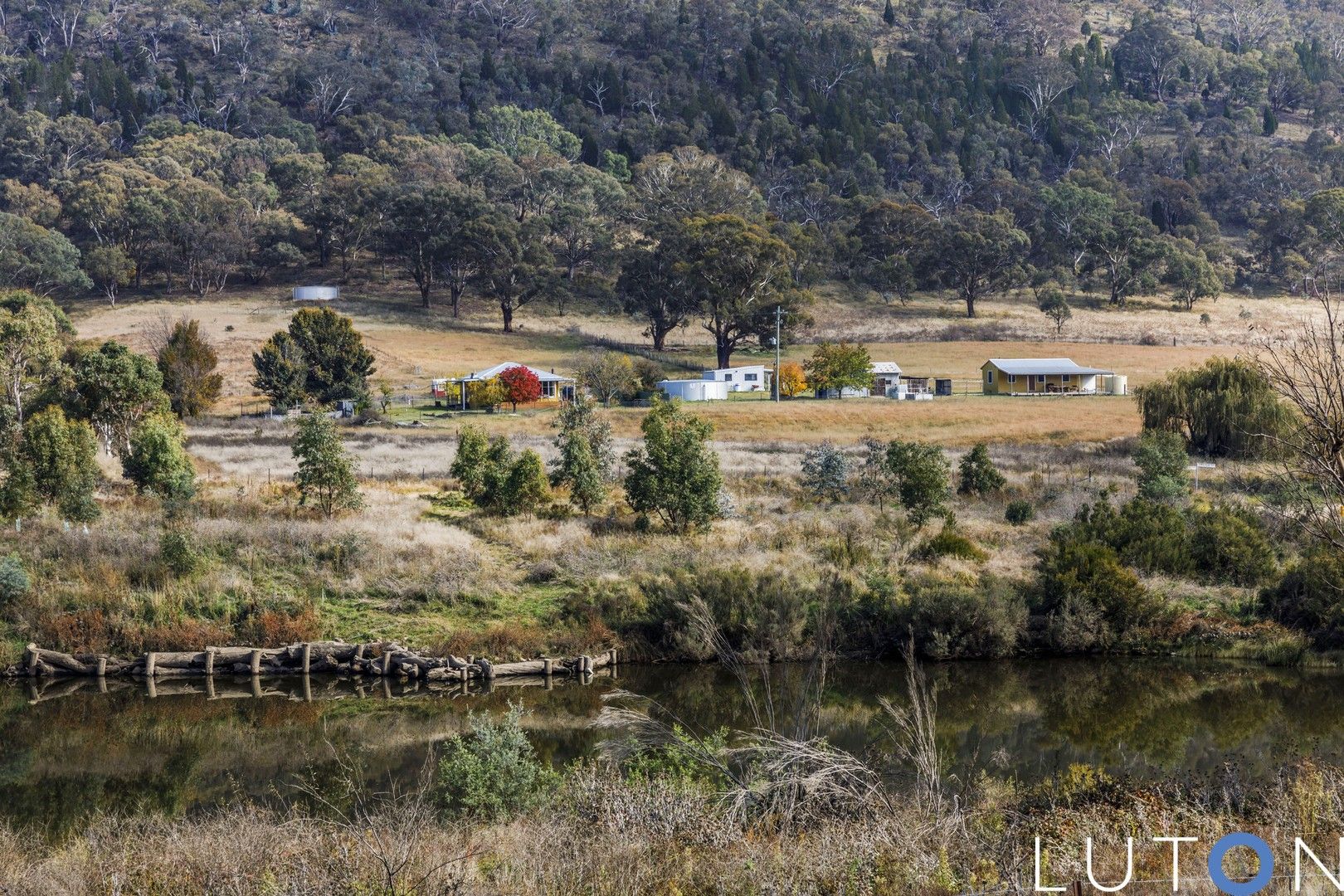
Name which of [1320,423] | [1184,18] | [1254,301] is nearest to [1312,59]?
[1184,18]

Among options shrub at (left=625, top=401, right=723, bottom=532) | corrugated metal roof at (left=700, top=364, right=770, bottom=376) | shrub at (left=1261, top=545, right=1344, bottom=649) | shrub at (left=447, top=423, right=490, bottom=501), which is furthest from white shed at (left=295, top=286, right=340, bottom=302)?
shrub at (left=1261, top=545, right=1344, bottom=649)

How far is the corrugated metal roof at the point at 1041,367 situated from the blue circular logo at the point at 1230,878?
58084 mm

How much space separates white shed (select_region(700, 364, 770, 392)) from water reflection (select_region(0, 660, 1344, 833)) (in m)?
43.7

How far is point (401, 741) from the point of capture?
19.0 m

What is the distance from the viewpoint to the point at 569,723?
65.6ft

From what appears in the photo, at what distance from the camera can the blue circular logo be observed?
29.6 feet

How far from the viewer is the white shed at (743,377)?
66625 millimetres

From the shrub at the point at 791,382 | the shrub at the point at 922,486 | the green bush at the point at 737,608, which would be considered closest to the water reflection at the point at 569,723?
the green bush at the point at 737,608

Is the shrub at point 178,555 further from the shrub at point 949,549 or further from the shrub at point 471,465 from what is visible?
the shrub at point 949,549

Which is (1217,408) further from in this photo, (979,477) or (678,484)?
(678,484)

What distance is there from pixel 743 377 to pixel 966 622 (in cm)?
4495

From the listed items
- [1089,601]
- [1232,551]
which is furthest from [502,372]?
[1089,601]

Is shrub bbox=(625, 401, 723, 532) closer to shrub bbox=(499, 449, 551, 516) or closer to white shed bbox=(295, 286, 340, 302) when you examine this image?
shrub bbox=(499, 449, 551, 516)

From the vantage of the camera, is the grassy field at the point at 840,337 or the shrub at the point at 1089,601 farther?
the grassy field at the point at 840,337
